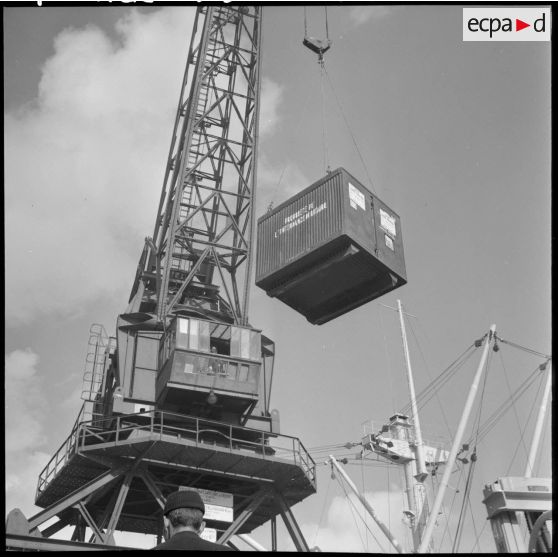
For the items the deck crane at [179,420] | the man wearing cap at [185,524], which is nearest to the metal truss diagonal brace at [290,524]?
the deck crane at [179,420]

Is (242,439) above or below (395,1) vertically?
below

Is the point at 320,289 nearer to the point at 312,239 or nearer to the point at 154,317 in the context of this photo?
the point at 312,239

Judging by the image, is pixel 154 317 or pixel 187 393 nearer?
pixel 187 393

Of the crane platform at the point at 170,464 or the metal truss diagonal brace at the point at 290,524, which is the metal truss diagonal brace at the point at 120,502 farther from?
the metal truss diagonal brace at the point at 290,524

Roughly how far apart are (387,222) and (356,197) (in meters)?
2.24

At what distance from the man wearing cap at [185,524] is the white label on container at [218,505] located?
24362mm

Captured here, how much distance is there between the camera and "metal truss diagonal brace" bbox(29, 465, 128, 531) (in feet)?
89.2

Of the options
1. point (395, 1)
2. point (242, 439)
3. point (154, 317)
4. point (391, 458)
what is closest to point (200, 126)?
point (154, 317)

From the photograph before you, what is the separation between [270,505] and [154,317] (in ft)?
32.1

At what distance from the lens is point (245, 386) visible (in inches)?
1187

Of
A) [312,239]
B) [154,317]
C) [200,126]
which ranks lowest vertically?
[154,317]

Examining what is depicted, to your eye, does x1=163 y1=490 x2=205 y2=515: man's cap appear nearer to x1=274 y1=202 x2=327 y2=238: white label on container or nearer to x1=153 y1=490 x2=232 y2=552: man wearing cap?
x1=153 y1=490 x2=232 y2=552: man wearing cap

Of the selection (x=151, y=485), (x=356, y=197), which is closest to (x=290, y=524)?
(x=151, y=485)

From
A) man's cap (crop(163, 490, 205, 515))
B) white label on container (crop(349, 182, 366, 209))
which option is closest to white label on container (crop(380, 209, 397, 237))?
white label on container (crop(349, 182, 366, 209))
